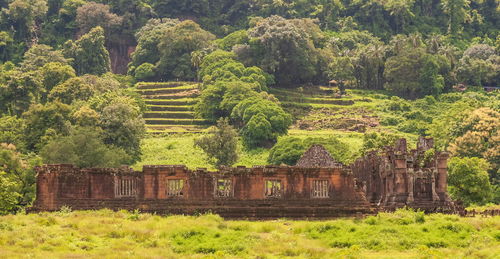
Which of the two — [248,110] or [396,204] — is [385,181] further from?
[248,110]

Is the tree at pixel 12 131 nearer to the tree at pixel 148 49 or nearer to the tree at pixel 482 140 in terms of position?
the tree at pixel 482 140

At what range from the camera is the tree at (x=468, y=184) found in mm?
64188

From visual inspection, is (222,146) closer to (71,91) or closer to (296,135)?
(296,135)

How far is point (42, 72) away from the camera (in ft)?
367

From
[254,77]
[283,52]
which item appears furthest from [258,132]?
[283,52]

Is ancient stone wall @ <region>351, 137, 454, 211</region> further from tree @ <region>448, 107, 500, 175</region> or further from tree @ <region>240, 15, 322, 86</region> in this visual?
tree @ <region>240, 15, 322, 86</region>

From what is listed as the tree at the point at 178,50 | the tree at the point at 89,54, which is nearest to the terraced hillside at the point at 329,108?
the tree at the point at 178,50

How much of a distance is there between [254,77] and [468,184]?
5724 cm

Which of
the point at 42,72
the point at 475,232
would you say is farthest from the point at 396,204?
the point at 42,72

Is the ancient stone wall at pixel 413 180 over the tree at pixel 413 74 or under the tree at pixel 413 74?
under

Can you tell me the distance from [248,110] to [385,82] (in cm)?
3509

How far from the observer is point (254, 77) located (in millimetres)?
119188

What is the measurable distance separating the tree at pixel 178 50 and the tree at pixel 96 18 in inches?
588

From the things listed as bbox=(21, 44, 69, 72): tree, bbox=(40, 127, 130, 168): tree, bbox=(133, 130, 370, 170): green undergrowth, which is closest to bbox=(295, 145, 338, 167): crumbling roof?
bbox=(40, 127, 130, 168): tree
